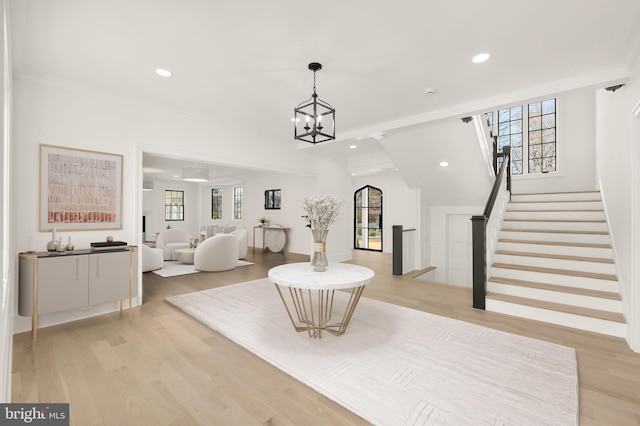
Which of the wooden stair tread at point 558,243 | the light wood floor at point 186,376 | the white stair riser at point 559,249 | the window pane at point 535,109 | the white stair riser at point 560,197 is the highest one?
the window pane at point 535,109

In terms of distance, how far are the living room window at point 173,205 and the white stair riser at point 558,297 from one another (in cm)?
1130

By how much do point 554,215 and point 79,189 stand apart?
6.76 m

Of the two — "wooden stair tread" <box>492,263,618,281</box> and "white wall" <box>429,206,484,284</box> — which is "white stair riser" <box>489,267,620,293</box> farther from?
"white wall" <box>429,206,484,284</box>

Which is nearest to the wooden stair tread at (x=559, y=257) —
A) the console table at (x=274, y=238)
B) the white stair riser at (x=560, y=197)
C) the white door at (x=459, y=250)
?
the white stair riser at (x=560, y=197)

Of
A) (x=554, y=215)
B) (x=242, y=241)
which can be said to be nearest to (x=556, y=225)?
(x=554, y=215)

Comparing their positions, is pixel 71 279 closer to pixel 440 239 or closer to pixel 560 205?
pixel 440 239

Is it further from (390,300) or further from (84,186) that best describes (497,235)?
(84,186)

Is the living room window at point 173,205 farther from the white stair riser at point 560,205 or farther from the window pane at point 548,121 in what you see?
the window pane at point 548,121

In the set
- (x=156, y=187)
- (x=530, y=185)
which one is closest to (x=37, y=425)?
(x=530, y=185)

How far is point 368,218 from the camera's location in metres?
9.93

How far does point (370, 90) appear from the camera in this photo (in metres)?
3.47

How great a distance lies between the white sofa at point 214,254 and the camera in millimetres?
5820

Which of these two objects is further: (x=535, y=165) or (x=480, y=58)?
(x=535, y=165)

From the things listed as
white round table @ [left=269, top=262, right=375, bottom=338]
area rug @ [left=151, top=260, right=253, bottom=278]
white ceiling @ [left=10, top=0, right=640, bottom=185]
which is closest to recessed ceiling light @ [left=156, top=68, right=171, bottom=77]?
white ceiling @ [left=10, top=0, right=640, bottom=185]
